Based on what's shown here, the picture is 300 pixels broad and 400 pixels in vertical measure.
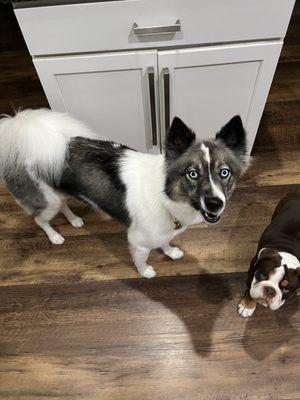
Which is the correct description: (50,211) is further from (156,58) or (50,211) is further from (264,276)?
(264,276)

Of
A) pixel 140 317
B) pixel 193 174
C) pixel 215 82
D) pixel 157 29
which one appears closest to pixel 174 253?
pixel 140 317

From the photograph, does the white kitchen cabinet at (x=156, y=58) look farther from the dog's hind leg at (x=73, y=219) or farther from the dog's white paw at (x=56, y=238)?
the dog's white paw at (x=56, y=238)

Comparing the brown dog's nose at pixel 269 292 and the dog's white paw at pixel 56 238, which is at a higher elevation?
the brown dog's nose at pixel 269 292

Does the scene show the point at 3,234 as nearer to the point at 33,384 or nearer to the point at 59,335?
the point at 59,335

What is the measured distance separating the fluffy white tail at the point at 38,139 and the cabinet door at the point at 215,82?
0.46m

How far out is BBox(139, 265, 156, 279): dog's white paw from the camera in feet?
5.06

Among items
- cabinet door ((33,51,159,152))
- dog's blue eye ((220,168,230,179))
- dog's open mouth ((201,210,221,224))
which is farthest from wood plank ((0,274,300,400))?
cabinet door ((33,51,159,152))

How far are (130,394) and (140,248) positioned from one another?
563 millimetres

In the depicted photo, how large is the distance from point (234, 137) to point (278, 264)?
0.45 metres

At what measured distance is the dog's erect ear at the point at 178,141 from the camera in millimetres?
1055

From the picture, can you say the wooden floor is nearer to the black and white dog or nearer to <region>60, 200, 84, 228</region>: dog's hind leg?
<region>60, 200, 84, 228</region>: dog's hind leg

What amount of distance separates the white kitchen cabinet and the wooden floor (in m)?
0.52

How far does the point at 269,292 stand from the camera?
3.77 ft

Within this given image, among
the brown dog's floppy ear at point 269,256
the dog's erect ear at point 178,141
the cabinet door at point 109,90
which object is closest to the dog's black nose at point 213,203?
the dog's erect ear at point 178,141
